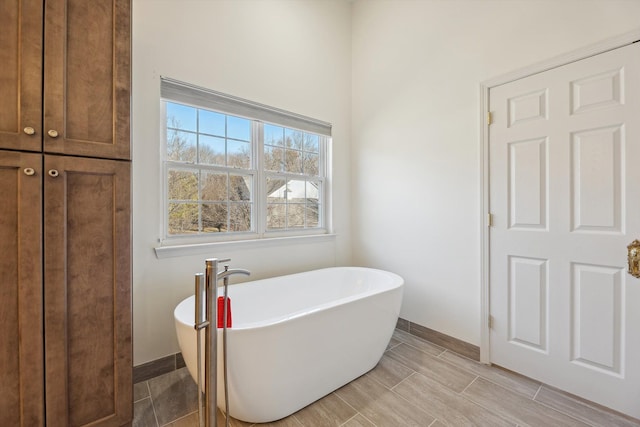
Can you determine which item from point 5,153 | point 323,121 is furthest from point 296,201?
point 5,153

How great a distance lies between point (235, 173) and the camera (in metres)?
2.38

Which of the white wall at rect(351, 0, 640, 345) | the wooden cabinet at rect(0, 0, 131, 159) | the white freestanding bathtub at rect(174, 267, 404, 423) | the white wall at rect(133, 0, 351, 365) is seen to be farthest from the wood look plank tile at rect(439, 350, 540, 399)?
the wooden cabinet at rect(0, 0, 131, 159)

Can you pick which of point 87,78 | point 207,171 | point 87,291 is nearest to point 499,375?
point 87,291

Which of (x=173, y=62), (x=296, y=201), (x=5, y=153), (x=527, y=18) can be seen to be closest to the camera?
(x=5, y=153)

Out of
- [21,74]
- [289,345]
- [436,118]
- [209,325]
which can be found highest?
[436,118]

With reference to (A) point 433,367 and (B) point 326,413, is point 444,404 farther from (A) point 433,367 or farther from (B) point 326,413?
(B) point 326,413

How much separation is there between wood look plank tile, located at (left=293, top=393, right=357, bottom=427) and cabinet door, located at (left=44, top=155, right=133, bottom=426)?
88cm

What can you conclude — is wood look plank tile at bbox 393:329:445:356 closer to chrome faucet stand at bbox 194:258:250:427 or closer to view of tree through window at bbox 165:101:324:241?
view of tree through window at bbox 165:101:324:241

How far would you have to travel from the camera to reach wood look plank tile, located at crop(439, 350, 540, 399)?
1762mm

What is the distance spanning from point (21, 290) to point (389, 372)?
2.06 m

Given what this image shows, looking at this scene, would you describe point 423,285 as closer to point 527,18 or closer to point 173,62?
point 527,18

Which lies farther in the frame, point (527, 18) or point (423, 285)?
point (423, 285)

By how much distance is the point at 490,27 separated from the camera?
6.61 ft

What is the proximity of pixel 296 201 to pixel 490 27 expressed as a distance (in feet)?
7.00
